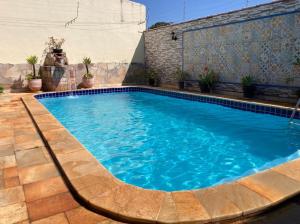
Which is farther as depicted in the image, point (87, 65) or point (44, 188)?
point (87, 65)

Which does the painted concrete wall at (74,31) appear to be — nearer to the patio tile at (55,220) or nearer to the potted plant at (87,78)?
the potted plant at (87,78)

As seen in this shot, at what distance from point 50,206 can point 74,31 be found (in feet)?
33.9

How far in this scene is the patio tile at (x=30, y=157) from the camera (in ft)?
9.62

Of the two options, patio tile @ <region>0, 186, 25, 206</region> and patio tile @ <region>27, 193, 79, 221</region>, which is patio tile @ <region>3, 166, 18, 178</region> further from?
patio tile @ <region>27, 193, 79, 221</region>

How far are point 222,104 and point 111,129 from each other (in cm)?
352

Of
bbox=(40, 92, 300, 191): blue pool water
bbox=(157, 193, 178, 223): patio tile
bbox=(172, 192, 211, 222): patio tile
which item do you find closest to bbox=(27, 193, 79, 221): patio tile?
bbox=(157, 193, 178, 223): patio tile

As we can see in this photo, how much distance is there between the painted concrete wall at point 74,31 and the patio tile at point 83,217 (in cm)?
938

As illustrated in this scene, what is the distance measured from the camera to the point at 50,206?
6.77ft

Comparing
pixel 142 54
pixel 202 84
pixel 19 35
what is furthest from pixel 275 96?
pixel 19 35

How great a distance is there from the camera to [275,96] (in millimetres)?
7129

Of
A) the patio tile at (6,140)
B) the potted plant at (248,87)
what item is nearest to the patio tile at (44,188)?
the patio tile at (6,140)

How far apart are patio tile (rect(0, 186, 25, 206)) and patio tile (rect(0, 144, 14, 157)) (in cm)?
104

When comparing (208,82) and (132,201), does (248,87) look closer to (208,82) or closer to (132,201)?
(208,82)

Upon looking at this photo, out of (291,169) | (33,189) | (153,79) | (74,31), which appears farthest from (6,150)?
(153,79)
